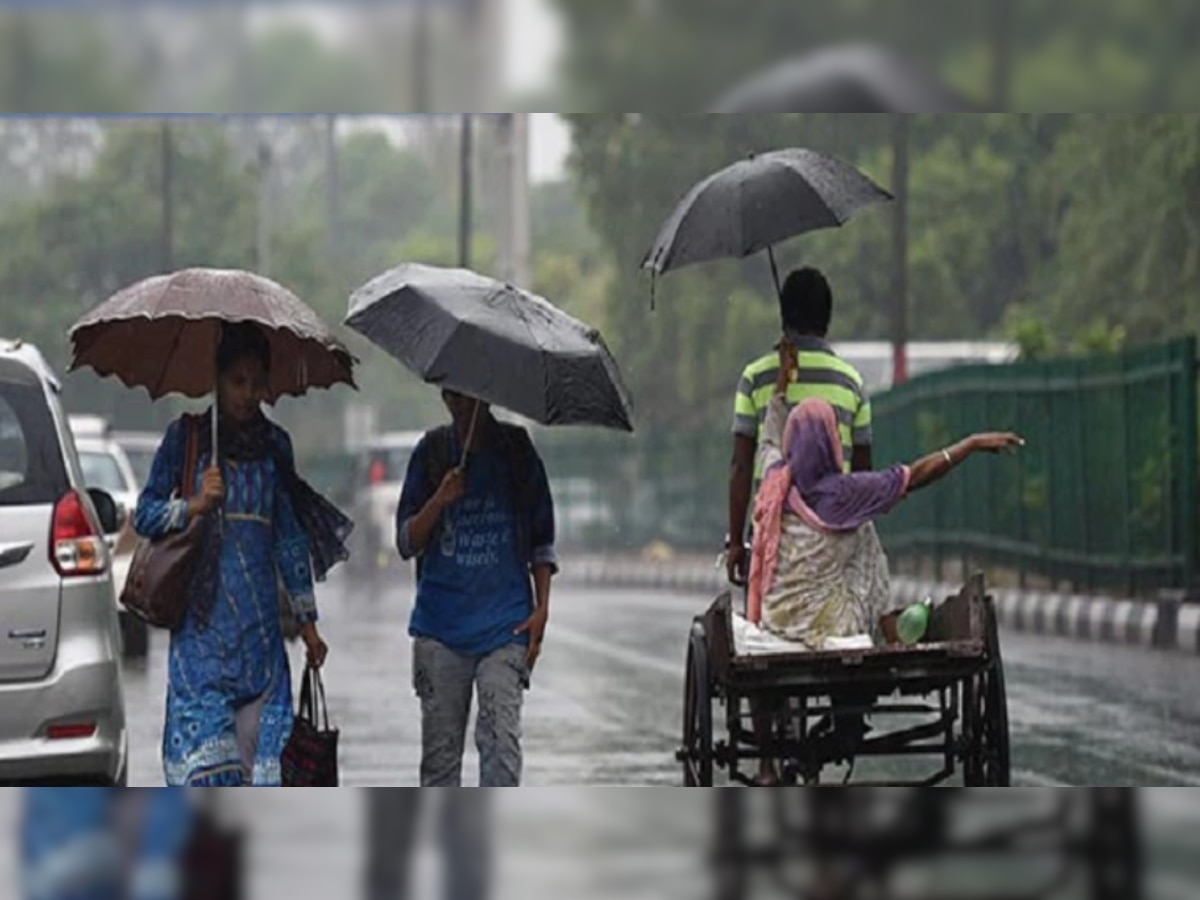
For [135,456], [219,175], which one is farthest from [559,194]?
[135,456]

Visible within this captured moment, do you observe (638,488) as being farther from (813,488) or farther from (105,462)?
(813,488)

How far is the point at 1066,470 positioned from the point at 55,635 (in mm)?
14411

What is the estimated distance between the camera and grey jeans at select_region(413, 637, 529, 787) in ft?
28.0

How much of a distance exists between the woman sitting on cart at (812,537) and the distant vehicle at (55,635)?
200 centimetres

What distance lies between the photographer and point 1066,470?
22.8 meters

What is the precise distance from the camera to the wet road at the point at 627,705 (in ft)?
40.8

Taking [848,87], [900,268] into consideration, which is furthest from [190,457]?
[900,268]

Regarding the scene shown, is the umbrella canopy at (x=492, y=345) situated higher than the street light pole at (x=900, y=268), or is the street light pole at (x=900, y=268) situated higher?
the street light pole at (x=900, y=268)

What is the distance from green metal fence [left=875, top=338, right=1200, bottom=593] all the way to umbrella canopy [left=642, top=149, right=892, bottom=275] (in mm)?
11921

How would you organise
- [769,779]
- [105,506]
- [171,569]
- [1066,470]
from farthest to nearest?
[1066,470] < [105,506] < [769,779] < [171,569]

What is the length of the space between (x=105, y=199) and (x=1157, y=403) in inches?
367

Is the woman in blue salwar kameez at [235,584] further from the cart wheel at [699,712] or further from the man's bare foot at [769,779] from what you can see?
the man's bare foot at [769,779]

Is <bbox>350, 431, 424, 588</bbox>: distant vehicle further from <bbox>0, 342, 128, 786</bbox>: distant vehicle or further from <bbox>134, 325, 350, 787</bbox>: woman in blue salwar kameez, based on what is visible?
<bbox>134, 325, 350, 787</bbox>: woman in blue salwar kameez

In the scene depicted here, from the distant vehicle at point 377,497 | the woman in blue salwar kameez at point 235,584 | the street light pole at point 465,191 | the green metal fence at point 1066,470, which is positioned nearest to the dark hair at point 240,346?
the woman in blue salwar kameez at point 235,584
